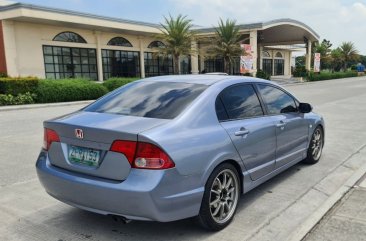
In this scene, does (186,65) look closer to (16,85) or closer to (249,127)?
(16,85)

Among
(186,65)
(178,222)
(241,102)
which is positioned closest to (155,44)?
(186,65)

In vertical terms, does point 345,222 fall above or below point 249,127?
below

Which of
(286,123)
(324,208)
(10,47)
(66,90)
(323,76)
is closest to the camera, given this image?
(324,208)

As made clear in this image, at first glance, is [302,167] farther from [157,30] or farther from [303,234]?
[157,30]

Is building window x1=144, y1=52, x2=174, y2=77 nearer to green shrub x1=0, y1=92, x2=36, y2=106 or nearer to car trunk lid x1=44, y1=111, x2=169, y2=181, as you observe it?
green shrub x1=0, y1=92, x2=36, y2=106

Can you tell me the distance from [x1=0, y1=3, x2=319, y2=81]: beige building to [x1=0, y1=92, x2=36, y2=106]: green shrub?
6649mm

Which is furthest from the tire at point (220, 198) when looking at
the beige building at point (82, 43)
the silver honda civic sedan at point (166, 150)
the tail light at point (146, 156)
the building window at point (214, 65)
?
the building window at point (214, 65)

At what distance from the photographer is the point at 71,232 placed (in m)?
3.69

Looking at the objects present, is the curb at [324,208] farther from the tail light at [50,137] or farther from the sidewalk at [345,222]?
the tail light at [50,137]

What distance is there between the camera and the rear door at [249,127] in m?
3.95

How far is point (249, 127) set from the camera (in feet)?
13.7

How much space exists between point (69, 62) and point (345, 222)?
27532mm

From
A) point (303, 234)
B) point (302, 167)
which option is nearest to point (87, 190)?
point (303, 234)

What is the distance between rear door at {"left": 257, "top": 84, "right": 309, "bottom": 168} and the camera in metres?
4.81
